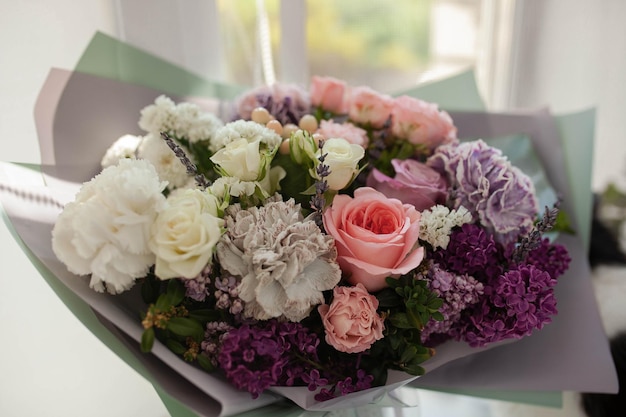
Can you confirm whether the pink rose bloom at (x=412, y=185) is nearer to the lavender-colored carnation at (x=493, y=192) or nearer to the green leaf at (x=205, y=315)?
the lavender-colored carnation at (x=493, y=192)

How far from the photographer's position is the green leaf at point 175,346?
0.54 meters

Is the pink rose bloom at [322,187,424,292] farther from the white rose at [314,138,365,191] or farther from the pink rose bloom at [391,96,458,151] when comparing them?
the pink rose bloom at [391,96,458,151]

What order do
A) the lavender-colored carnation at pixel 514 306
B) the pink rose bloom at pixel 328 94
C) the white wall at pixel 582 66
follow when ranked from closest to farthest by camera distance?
the lavender-colored carnation at pixel 514 306
the pink rose bloom at pixel 328 94
the white wall at pixel 582 66

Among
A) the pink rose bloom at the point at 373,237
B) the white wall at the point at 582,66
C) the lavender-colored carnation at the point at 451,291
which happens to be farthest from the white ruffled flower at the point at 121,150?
the white wall at the point at 582,66

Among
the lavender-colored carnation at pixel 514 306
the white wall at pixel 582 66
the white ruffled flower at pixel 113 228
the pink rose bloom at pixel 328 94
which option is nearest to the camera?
the white ruffled flower at pixel 113 228

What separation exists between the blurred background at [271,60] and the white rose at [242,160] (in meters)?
0.37

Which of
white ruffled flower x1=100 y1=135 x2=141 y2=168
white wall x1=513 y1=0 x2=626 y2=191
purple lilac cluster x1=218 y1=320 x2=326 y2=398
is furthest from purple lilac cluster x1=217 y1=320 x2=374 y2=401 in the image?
white wall x1=513 y1=0 x2=626 y2=191

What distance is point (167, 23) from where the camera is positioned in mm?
1085

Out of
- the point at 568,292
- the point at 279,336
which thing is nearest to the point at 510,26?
the point at 568,292

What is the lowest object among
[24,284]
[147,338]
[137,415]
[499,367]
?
[137,415]

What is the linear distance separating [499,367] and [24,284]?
2.33 feet

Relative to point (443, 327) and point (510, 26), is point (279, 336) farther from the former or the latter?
point (510, 26)

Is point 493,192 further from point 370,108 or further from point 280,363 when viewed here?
point 280,363

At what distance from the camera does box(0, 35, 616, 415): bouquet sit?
1.73ft
